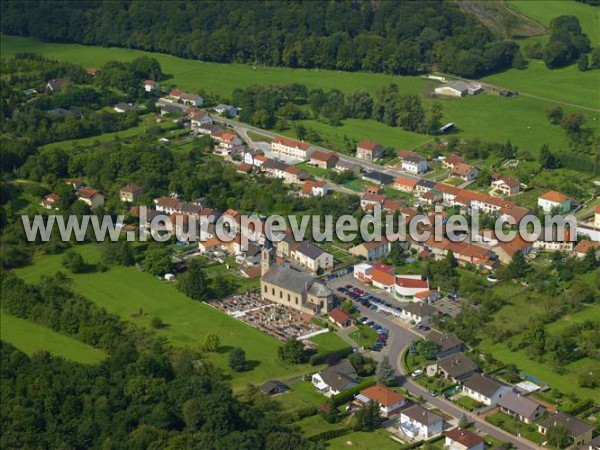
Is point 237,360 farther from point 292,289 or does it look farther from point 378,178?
point 378,178

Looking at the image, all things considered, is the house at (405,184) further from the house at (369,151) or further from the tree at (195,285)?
the tree at (195,285)

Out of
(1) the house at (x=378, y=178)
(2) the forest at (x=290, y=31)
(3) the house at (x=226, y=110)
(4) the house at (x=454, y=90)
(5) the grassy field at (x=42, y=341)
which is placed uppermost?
(2) the forest at (x=290, y=31)

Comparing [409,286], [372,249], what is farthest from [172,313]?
[372,249]

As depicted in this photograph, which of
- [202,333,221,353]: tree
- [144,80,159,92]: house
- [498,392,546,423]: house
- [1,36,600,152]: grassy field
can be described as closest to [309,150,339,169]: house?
[1,36,600,152]: grassy field

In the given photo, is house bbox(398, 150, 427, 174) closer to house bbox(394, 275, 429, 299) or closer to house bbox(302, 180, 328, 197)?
house bbox(302, 180, 328, 197)

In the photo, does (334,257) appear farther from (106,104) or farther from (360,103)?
(106,104)

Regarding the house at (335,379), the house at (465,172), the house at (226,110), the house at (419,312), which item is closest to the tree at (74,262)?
the house at (335,379)

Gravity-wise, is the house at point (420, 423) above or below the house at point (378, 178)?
below

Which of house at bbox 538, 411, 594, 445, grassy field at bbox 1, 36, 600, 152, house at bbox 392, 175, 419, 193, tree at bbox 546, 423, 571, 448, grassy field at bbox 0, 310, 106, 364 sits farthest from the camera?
grassy field at bbox 1, 36, 600, 152
